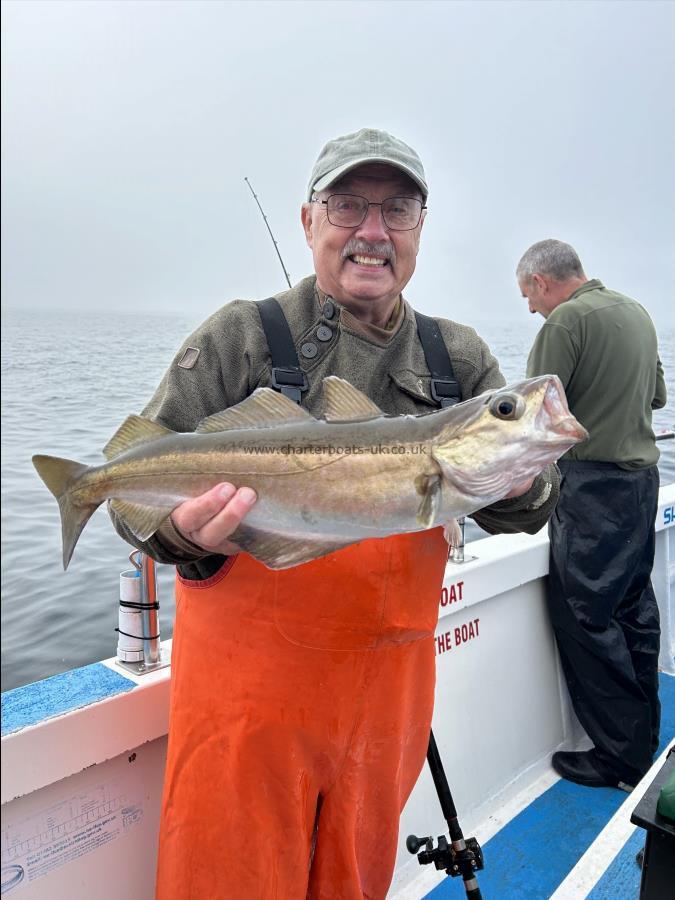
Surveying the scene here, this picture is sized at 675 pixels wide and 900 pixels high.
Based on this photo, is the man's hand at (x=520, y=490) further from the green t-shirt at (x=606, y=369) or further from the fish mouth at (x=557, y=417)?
the green t-shirt at (x=606, y=369)

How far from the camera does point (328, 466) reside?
6.40 ft

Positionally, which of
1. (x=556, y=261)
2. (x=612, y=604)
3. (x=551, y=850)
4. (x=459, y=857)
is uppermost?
(x=556, y=261)

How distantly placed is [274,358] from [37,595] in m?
5.08

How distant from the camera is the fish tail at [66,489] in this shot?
6.71ft

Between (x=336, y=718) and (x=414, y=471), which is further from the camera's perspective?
(x=336, y=718)

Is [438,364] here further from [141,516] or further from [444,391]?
[141,516]

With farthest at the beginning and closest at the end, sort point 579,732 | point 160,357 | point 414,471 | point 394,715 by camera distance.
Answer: point 160,357, point 579,732, point 394,715, point 414,471

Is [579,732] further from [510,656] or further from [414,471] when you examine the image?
[414,471]

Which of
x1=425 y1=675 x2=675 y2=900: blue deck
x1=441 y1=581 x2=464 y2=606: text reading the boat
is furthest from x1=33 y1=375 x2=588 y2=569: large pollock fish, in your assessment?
x1=425 y1=675 x2=675 y2=900: blue deck

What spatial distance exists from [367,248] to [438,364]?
49 centimetres

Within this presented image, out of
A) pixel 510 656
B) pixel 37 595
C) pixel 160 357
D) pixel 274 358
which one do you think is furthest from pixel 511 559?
pixel 160 357

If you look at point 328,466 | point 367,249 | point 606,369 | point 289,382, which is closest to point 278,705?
point 328,466

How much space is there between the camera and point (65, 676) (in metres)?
2.79

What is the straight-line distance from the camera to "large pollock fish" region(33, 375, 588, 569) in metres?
1.84
